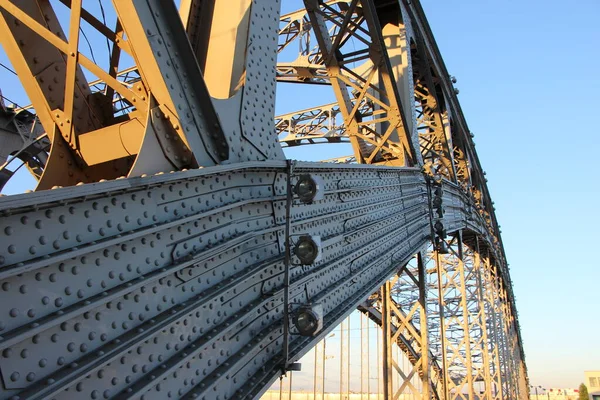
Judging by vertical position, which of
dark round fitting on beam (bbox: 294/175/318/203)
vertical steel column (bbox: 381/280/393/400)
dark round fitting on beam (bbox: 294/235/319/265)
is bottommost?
vertical steel column (bbox: 381/280/393/400)

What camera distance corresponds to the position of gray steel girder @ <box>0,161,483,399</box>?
2305 mm

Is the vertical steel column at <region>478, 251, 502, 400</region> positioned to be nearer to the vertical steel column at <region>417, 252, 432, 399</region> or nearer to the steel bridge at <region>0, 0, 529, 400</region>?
the vertical steel column at <region>417, 252, 432, 399</region>

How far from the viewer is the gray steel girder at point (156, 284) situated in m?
2.30

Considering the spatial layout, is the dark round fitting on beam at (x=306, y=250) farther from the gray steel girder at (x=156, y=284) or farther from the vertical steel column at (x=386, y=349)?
the vertical steel column at (x=386, y=349)

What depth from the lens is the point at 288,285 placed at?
412 centimetres

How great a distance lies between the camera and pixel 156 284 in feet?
9.96

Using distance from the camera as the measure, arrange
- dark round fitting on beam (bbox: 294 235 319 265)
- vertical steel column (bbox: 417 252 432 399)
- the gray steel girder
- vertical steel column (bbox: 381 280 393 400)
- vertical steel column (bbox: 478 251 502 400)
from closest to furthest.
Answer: the gray steel girder
dark round fitting on beam (bbox: 294 235 319 265)
vertical steel column (bbox: 381 280 393 400)
vertical steel column (bbox: 417 252 432 399)
vertical steel column (bbox: 478 251 502 400)

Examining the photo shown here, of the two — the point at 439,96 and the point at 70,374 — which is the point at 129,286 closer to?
the point at 70,374

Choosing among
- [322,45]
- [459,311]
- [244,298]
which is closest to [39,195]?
[244,298]

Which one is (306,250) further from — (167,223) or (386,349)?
(386,349)

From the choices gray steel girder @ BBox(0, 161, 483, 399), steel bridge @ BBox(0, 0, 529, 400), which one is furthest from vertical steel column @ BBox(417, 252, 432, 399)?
gray steel girder @ BBox(0, 161, 483, 399)

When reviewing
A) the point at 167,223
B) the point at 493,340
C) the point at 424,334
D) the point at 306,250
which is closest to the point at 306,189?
the point at 306,250

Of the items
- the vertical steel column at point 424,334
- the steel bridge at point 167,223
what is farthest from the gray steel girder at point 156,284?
the vertical steel column at point 424,334

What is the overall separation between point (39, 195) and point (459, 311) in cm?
2803
